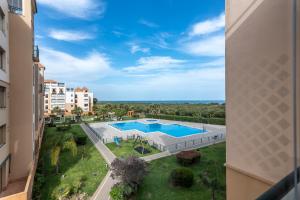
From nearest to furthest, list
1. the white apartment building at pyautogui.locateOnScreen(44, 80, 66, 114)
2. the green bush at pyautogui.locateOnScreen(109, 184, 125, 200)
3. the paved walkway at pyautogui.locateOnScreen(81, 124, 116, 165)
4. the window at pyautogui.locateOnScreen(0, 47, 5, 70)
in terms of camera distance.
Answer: the window at pyautogui.locateOnScreen(0, 47, 5, 70) < the green bush at pyautogui.locateOnScreen(109, 184, 125, 200) < the paved walkway at pyautogui.locateOnScreen(81, 124, 116, 165) < the white apartment building at pyautogui.locateOnScreen(44, 80, 66, 114)

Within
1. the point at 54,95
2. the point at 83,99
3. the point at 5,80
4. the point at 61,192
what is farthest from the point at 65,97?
the point at 61,192

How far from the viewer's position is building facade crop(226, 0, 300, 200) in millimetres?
2842

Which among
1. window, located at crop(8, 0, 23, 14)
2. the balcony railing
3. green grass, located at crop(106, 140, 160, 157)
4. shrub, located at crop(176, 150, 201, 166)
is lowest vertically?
green grass, located at crop(106, 140, 160, 157)

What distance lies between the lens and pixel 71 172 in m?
12.5

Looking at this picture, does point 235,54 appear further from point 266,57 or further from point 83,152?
point 83,152

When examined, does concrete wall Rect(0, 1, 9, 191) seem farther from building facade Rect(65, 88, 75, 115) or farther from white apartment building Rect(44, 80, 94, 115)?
building facade Rect(65, 88, 75, 115)

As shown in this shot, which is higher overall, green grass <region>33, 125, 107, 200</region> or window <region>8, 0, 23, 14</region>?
window <region>8, 0, 23, 14</region>

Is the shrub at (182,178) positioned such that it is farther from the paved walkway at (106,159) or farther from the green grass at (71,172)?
the green grass at (71,172)

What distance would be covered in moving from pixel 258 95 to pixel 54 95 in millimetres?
50446

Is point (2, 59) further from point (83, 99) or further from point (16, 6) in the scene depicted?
point (83, 99)

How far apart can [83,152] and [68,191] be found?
7327 mm

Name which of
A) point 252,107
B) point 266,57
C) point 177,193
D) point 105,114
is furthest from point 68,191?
point 105,114

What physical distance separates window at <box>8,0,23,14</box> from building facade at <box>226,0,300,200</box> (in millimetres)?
10747

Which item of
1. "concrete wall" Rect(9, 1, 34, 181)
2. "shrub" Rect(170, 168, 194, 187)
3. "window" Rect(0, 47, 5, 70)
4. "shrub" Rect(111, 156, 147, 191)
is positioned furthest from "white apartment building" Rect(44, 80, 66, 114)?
"shrub" Rect(170, 168, 194, 187)
